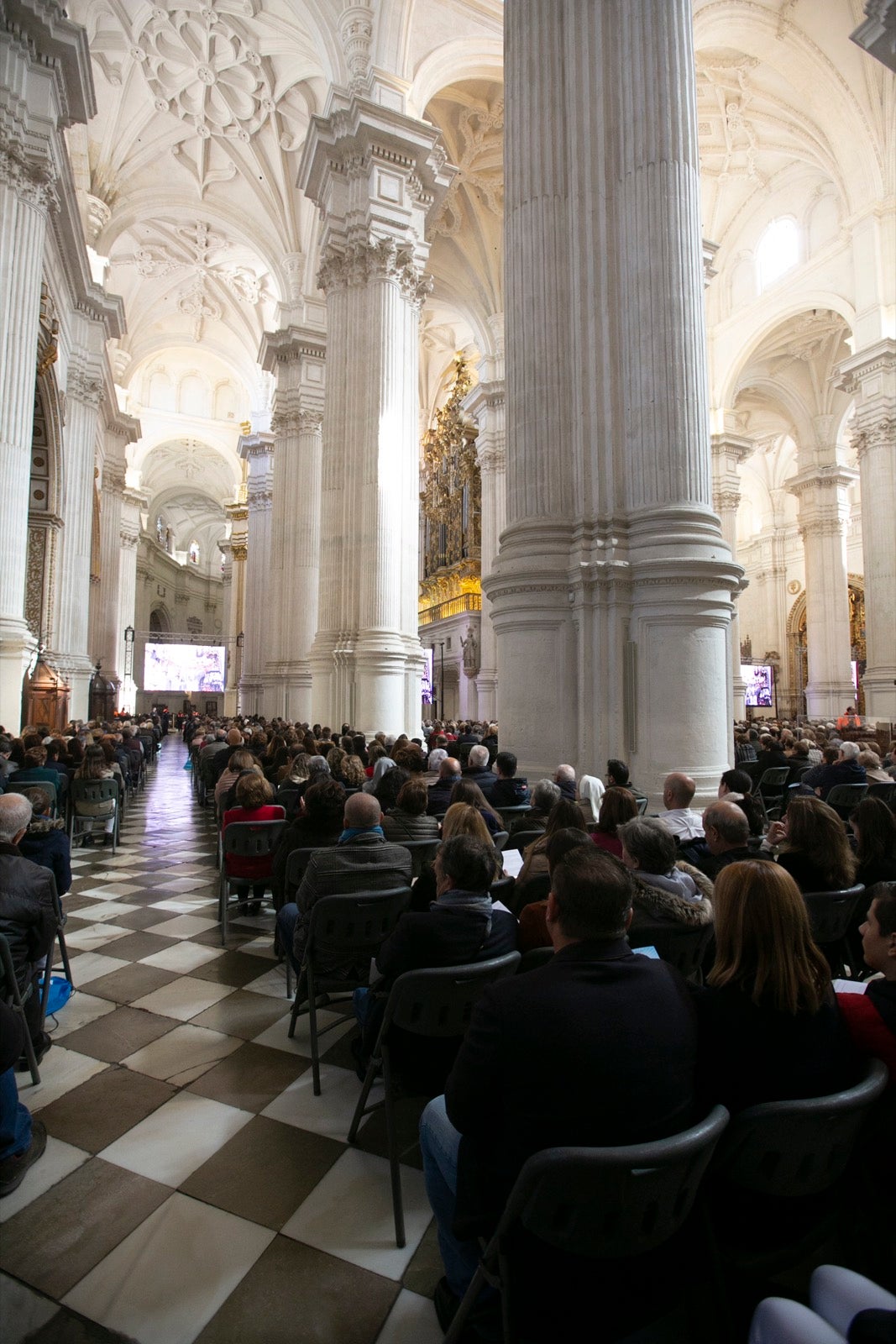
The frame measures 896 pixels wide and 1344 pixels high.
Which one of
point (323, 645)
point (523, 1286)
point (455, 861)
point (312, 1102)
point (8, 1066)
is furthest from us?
point (323, 645)

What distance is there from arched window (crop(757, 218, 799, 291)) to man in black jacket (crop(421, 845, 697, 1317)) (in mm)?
Answer: 22056

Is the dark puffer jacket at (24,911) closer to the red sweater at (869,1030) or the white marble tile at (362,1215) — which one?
the white marble tile at (362,1215)


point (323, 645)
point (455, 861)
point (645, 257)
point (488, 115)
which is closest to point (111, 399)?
point (488, 115)

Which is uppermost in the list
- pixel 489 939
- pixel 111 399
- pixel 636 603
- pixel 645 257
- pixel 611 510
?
pixel 111 399

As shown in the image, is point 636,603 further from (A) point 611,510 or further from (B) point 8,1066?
(B) point 8,1066

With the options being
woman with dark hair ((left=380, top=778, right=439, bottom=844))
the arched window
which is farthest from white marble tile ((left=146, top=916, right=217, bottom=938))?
the arched window

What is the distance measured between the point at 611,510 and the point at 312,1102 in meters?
4.66

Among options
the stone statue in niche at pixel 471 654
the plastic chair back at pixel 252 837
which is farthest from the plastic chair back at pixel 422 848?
the stone statue in niche at pixel 471 654

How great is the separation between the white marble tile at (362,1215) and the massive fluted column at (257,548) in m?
19.4

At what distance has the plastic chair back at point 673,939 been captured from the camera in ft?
7.55

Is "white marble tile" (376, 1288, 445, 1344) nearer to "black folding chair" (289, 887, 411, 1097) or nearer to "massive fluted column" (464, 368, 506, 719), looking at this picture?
"black folding chair" (289, 887, 411, 1097)

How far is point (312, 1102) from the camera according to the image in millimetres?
2648

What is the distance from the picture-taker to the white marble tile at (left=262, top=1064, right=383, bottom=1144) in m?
2.51

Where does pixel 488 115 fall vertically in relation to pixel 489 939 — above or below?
above
